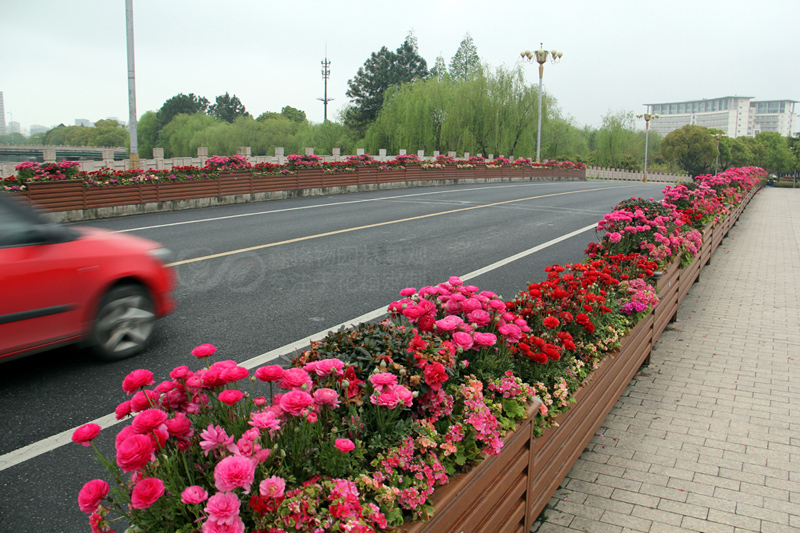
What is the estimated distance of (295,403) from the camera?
196 centimetres

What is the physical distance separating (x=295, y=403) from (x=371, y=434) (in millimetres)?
428

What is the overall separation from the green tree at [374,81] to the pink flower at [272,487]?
68598mm

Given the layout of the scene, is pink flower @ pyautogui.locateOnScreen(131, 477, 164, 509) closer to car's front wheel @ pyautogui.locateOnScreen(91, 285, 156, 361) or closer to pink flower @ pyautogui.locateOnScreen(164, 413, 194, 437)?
pink flower @ pyautogui.locateOnScreen(164, 413, 194, 437)

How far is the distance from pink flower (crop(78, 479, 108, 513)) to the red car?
3093mm

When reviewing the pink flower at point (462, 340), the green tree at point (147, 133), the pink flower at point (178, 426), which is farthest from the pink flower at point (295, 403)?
the green tree at point (147, 133)

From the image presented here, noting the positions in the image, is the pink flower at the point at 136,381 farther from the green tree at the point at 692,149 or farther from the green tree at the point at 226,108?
the green tree at the point at 226,108

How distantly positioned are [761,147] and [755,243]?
351 ft

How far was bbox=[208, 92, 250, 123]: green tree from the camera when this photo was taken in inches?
4904

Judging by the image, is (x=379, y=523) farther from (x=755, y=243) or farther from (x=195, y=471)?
(x=755, y=243)

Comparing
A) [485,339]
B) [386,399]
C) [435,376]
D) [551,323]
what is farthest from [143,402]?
[551,323]

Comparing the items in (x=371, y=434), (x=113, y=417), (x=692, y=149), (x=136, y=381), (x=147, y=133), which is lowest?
(x=113, y=417)

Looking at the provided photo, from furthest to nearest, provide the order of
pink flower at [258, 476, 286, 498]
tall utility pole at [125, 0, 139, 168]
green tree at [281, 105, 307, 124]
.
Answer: green tree at [281, 105, 307, 124] → tall utility pole at [125, 0, 139, 168] → pink flower at [258, 476, 286, 498]

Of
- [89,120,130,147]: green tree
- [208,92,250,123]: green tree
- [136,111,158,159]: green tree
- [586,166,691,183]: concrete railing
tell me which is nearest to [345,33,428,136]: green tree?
[586,166,691,183]: concrete railing

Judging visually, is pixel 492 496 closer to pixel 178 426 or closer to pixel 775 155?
pixel 178 426
